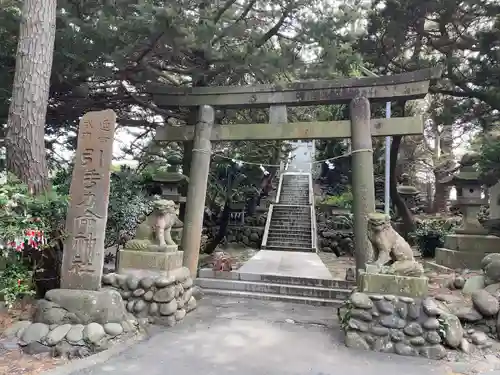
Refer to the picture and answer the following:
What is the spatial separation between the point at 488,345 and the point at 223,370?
12.0 feet

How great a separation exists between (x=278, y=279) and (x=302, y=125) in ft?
11.5

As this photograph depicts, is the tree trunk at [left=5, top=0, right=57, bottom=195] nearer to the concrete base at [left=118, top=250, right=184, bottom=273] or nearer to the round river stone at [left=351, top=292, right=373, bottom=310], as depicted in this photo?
the concrete base at [left=118, top=250, right=184, bottom=273]

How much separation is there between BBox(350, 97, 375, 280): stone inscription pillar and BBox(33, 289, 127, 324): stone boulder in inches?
169

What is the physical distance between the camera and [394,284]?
5375 mm

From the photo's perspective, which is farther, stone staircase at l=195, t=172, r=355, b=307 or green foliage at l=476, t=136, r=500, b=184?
green foliage at l=476, t=136, r=500, b=184

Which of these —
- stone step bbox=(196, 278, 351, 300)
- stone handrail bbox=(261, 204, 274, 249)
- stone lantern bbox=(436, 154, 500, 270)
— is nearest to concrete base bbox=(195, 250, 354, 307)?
stone step bbox=(196, 278, 351, 300)

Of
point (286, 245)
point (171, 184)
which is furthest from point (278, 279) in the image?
point (286, 245)

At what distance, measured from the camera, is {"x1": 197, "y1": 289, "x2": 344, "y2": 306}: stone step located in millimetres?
7648

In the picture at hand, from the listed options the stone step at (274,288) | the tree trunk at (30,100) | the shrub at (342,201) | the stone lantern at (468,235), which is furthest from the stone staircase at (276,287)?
the shrub at (342,201)

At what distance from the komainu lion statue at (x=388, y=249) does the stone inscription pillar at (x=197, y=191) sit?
3.55m

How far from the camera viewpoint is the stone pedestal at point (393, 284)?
529 cm

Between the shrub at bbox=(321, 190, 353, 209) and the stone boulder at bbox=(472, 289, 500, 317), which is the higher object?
the shrub at bbox=(321, 190, 353, 209)

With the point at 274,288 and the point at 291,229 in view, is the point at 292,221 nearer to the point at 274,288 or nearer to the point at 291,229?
the point at 291,229

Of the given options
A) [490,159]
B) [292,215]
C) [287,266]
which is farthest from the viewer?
[292,215]
